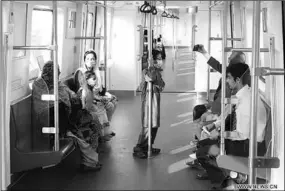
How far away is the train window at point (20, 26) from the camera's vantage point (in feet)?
14.9

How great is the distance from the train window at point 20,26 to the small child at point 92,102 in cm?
103

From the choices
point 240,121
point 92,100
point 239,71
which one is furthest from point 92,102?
point 240,121

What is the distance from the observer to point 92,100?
575 cm

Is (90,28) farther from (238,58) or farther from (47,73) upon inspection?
(238,58)

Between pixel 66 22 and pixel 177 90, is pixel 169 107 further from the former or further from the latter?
pixel 66 22

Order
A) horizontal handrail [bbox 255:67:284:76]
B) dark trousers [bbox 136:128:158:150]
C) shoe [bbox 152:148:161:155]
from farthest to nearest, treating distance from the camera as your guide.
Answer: shoe [bbox 152:148:161:155]
dark trousers [bbox 136:128:158:150]
horizontal handrail [bbox 255:67:284:76]

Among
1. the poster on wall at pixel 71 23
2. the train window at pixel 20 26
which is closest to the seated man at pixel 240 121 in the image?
the train window at pixel 20 26

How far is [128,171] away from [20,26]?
212cm

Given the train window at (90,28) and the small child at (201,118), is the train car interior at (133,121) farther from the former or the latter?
the train window at (90,28)

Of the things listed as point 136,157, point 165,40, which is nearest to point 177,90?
point 136,157

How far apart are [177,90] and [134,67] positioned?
1.71 meters

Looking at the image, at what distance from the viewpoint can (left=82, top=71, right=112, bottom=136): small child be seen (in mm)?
5430

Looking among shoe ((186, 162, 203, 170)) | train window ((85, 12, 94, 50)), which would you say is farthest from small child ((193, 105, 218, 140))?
train window ((85, 12, 94, 50))

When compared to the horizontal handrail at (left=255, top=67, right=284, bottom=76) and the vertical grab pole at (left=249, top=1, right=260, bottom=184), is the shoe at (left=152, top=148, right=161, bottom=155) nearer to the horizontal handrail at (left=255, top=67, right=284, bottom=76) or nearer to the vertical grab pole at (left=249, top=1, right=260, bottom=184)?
the vertical grab pole at (left=249, top=1, right=260, bottom=184)
